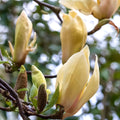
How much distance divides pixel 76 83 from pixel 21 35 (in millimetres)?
201

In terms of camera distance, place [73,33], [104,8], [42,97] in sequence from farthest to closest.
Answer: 1. [104,8]
2. [73,33]
3. [42,97]

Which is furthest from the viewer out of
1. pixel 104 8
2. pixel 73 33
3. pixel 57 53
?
pixel 57 53

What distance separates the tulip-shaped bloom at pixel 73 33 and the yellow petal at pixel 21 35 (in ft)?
0.27

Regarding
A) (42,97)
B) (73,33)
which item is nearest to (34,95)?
(42,97)

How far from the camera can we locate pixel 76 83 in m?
0.49

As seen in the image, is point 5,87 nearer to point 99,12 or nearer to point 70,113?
point 70,113

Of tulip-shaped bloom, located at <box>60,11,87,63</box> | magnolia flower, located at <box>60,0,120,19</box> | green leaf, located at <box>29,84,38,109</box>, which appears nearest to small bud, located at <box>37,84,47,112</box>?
green leaf, located at <box>29,84,38,109</box>

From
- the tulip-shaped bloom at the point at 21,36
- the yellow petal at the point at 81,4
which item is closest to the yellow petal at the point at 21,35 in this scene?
the tulip-shaped bloom at the point at 21,36

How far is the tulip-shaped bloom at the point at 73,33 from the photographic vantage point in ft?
1.92

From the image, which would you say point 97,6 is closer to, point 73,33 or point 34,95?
point 73,33

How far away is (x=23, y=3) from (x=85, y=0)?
504 millimetres

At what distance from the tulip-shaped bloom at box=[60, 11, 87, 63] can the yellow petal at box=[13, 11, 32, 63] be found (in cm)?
8

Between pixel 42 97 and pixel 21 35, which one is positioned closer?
pixel 42 97

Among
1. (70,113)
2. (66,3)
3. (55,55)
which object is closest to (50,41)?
(55,55)
